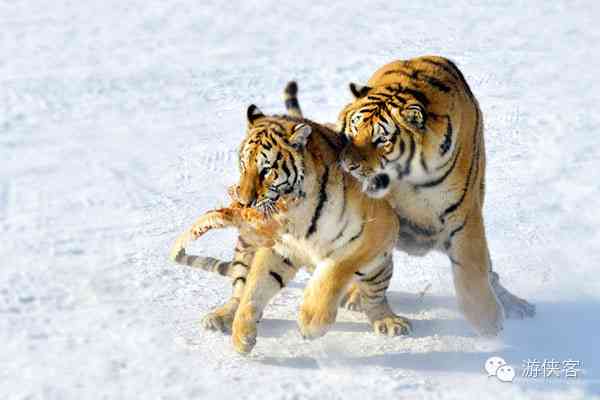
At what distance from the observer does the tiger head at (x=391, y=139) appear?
14.3 ft

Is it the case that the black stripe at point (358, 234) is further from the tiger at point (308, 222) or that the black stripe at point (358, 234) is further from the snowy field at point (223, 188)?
the snowy field at point (223, 188)

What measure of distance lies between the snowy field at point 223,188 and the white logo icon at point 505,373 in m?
0.05

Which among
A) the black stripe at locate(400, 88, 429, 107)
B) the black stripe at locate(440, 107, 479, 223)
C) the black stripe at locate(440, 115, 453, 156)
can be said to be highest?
the black stripe at locate(400, 88, 429, 107)

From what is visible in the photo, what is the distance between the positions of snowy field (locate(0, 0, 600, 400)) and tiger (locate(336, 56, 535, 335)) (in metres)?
0.35

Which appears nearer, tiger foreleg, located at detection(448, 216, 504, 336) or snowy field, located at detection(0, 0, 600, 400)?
snowy field, located at detection(0, 0, 600, 400)

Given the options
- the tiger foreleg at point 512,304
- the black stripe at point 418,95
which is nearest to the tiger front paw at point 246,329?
the black stripe at point 418,95

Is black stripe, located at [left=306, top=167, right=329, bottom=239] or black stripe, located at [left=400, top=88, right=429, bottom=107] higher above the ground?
black stripe, located at [left=400, top=88, right=429, bottom=107]

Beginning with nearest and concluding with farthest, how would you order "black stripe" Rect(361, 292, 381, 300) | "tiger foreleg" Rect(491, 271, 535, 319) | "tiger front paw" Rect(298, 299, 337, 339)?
1. "tiger front paw" Rect(298, 299, 337, 339)
2. "black stripe" Rect(361, 292, 381, 300)
3. "tiger foreleg" Rect(491, 271, 535, 319)

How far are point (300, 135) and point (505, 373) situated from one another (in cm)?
135

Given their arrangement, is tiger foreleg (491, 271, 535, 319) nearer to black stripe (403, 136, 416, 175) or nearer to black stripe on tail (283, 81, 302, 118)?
black stripe (403, 136, 416, 175)

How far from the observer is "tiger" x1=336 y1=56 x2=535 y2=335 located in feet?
14.4

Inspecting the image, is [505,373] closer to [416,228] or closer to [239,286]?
[416,228]

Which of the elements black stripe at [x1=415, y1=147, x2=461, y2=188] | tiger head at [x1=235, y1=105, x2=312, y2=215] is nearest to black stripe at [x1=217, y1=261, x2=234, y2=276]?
tiger head at [x1=235, y1=105, x2=312, y2=215]

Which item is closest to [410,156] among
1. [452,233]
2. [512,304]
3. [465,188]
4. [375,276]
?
[465,188]
